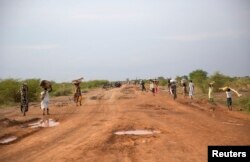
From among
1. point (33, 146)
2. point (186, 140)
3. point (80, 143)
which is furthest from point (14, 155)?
point (186, 140)

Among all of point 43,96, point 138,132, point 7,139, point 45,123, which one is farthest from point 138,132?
point 43,96

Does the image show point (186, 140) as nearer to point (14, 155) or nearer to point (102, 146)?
point (102, 146)

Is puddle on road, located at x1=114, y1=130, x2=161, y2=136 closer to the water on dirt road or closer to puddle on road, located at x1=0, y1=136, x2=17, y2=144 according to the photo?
the water on dirt road

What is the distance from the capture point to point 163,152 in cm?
1224

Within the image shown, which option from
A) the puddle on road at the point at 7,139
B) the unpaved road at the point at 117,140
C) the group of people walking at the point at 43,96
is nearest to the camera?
the unpaved road at the point at 117,140

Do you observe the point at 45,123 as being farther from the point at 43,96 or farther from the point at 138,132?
the point at 138,132

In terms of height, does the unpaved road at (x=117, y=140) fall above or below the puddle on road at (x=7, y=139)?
above

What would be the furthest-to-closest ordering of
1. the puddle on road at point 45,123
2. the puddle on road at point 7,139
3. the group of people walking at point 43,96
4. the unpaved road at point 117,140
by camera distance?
the group of people walking at point 43,96
the puddle on road at point 45,123
the puddle on road at point 7,139
the unpaved road at point 117,140

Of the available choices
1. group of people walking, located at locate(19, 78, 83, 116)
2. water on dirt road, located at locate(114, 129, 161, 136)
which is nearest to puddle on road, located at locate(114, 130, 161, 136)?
water on dirt road, located at locate(114, 129, 161, 136)

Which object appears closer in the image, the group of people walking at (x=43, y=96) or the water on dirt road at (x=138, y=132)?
the water on dirt road at (x=138, y=132)

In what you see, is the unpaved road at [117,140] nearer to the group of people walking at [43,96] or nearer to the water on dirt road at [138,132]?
the water on dirt road at [138,132]

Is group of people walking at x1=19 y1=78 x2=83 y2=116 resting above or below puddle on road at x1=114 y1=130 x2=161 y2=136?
above

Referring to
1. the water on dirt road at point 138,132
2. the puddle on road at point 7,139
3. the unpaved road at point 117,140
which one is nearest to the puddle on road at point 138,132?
the water on dirt road at point 138,132

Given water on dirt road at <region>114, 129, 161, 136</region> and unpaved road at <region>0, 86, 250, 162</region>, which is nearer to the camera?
unpaved road at <region>0, 86, 250, 162</region>
